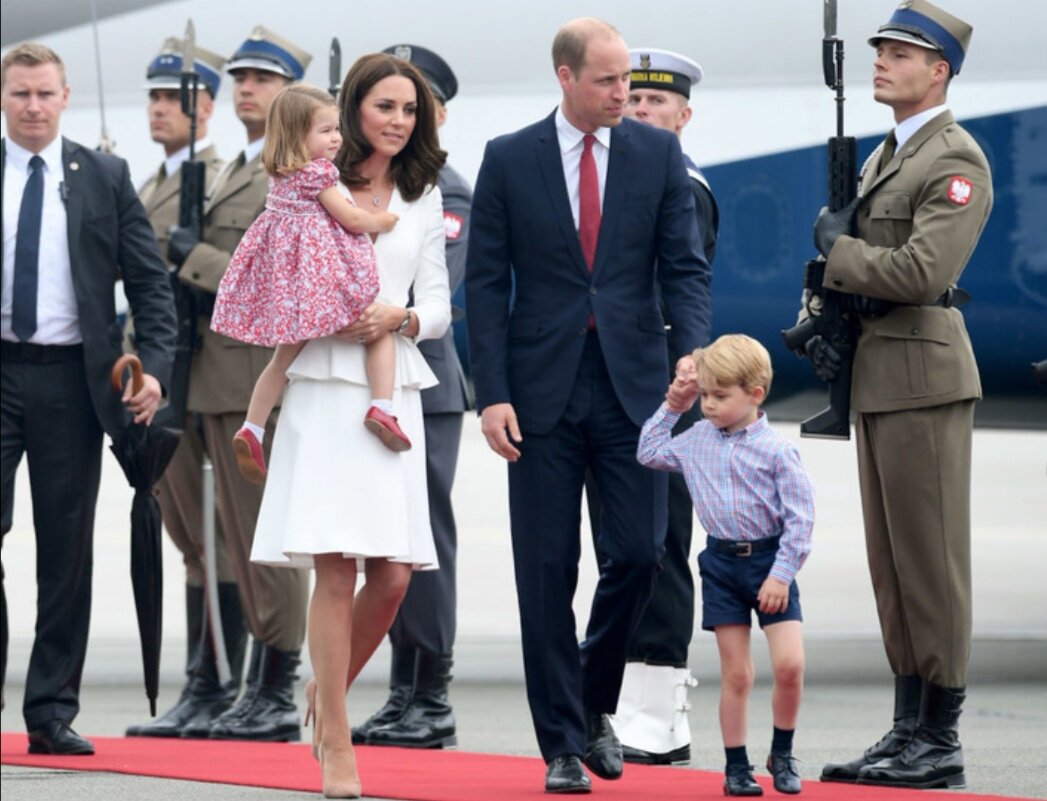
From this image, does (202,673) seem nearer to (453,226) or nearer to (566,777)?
(453,226)

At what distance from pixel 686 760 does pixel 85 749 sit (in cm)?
149

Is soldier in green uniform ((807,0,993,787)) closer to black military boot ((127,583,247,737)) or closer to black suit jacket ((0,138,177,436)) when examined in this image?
black suit jacket ((0,138,177,436))

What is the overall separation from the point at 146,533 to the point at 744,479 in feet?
6.17

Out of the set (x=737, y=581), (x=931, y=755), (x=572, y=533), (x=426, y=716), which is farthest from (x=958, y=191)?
(x=426, y=716)

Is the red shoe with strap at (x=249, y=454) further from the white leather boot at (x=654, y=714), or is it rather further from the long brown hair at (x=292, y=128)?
the white leather boot at (x=654, y=714)

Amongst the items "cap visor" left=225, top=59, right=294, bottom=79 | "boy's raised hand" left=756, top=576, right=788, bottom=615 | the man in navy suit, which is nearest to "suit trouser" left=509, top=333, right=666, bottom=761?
the man in navy suit

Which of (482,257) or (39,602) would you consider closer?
(482,257)

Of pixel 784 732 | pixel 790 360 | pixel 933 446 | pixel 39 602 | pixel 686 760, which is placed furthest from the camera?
pixel 790 360

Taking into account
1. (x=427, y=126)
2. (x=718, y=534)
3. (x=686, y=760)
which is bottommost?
(x=686, y=760)

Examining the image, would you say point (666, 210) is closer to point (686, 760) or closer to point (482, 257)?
point (482, 257)

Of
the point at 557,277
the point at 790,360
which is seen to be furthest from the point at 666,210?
the point at 790,360

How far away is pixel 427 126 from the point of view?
5.73 m

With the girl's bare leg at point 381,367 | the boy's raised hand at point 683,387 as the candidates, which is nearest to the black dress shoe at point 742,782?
the boy's raised hand at point 683,387

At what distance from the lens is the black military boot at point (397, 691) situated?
22.1 feet
